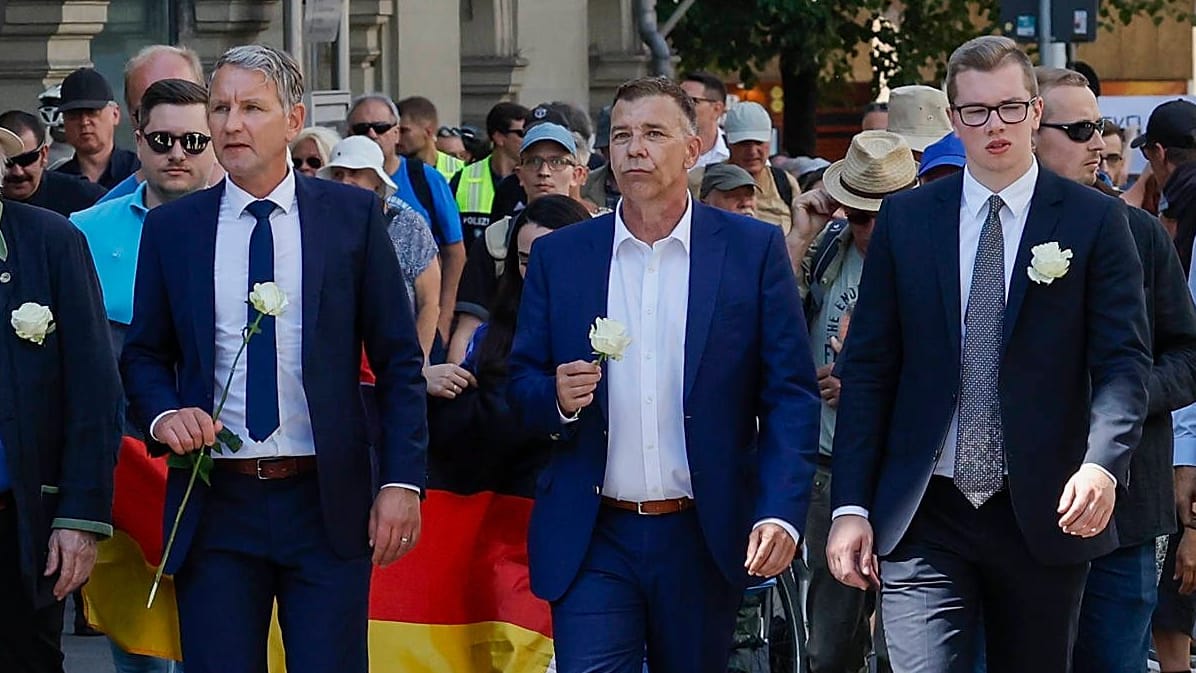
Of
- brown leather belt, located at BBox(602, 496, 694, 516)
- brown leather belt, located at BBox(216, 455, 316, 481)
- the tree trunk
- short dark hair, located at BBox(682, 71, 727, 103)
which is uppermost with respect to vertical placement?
the tree trunk

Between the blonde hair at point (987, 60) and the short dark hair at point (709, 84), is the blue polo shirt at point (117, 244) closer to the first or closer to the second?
the blonde hair at point (987, 60)

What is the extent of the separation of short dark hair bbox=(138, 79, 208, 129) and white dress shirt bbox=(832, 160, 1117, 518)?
2.72 metres

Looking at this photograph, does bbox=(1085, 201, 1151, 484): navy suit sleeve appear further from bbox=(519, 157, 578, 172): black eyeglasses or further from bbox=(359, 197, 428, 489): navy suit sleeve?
bbox=(519, 157, 578, 172): black eyeglasses

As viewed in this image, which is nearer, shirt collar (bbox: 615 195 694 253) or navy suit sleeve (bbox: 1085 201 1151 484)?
navy suit sleeve (bbox: 1085 201 1151 484)

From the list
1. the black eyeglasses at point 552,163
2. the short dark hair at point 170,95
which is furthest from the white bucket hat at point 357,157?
the short dark hair at point 170,95

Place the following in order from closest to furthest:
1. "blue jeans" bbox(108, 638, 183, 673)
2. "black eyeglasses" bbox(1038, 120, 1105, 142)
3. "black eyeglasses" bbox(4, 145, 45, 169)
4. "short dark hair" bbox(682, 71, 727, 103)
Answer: "black eyeglasses" bbox(1038, 120, 1105, 142)
"blue jeans" bbox(108, 638, 183, 673)
"black eyeglasses" bbox(4, 145, 45, 169)
"short dark hair" bbox(682, 71, 727, 103)

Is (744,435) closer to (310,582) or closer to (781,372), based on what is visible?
(781,372)

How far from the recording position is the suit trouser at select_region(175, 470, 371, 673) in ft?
19.8

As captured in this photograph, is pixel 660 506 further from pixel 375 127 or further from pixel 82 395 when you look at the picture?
pixel 375 127

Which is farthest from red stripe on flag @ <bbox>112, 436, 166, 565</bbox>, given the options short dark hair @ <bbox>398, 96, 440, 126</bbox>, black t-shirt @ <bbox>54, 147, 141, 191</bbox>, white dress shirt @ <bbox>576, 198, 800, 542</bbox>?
short dark hair @ <bbox>398, 96, 440, 126</bbox>

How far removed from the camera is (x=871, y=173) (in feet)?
27.8

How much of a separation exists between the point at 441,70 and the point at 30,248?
1962 centimetres

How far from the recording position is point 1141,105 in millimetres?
22766

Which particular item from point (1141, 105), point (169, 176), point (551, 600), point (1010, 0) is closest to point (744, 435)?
point (551, 600)
